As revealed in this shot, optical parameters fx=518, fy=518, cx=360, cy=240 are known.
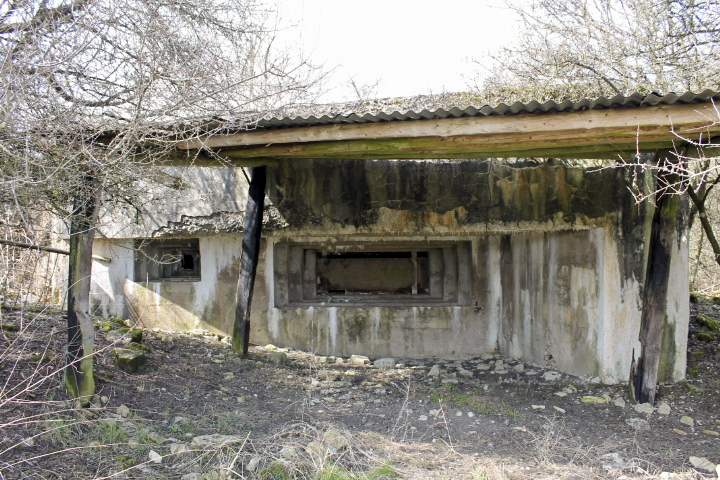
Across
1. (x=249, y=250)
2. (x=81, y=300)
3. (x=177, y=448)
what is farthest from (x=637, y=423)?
(x=81, y=300)

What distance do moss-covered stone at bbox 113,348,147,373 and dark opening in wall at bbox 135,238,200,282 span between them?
204 centimetres

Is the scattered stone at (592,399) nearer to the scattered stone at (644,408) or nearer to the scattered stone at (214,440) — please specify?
the scattered stone at (644,408)

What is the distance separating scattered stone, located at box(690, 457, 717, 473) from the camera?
3499 mm

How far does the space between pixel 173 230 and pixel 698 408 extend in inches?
233

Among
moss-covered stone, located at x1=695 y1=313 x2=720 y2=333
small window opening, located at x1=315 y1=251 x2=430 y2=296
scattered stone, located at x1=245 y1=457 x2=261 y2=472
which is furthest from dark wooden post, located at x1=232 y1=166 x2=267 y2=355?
moss-covered stone, located at x1=695 y1=313 x2=720 y2=333

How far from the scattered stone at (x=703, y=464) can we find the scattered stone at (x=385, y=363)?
3.19 meters

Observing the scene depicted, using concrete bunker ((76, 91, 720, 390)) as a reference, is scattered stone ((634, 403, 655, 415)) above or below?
below

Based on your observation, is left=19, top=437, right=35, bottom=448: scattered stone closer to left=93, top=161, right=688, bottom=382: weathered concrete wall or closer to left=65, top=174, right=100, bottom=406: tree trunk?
left=65, top=174, right=100, bottom=406: tree trunk

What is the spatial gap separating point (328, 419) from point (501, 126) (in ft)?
8.94

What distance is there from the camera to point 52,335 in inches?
196

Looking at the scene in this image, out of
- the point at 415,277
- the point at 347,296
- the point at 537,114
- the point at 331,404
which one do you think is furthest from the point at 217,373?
the point at 537,114

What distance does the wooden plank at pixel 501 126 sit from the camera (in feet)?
12.1

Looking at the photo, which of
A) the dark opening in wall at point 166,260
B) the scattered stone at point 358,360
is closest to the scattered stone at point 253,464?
the scattered stone at point 358,360

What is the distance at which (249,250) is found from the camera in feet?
18.5
